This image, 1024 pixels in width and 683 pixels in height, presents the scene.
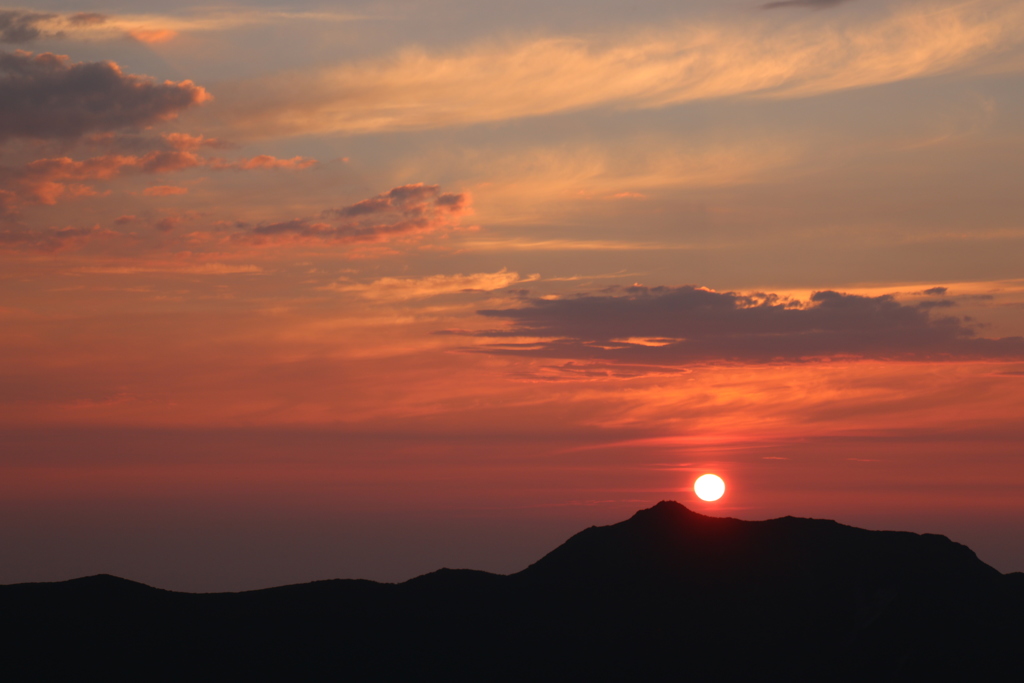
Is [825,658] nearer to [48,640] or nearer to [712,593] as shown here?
[712,593]

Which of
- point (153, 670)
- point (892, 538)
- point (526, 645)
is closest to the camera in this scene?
point (153, 670)

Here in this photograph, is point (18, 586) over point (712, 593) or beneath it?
over

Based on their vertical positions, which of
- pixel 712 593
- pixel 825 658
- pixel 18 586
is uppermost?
pixel 18 586

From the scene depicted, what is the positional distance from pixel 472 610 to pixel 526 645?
24.2ft

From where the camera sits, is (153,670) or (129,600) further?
(129,600)

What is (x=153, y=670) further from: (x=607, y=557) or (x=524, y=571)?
(x=607, y=557)

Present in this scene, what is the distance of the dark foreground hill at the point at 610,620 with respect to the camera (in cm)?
8725

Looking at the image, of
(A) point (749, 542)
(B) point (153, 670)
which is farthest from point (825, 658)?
(B) point (153, 670)

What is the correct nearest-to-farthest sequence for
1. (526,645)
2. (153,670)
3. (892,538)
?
(153,670) < (526,645) < (892,538)

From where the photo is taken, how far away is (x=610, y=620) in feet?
308

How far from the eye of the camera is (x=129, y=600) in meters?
94.4

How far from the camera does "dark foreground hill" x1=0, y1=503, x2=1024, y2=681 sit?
3435 inches

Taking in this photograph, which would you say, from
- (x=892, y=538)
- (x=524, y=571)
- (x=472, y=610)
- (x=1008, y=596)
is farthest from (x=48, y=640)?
(x=1008, y=596)

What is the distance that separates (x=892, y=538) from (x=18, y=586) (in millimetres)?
83003
